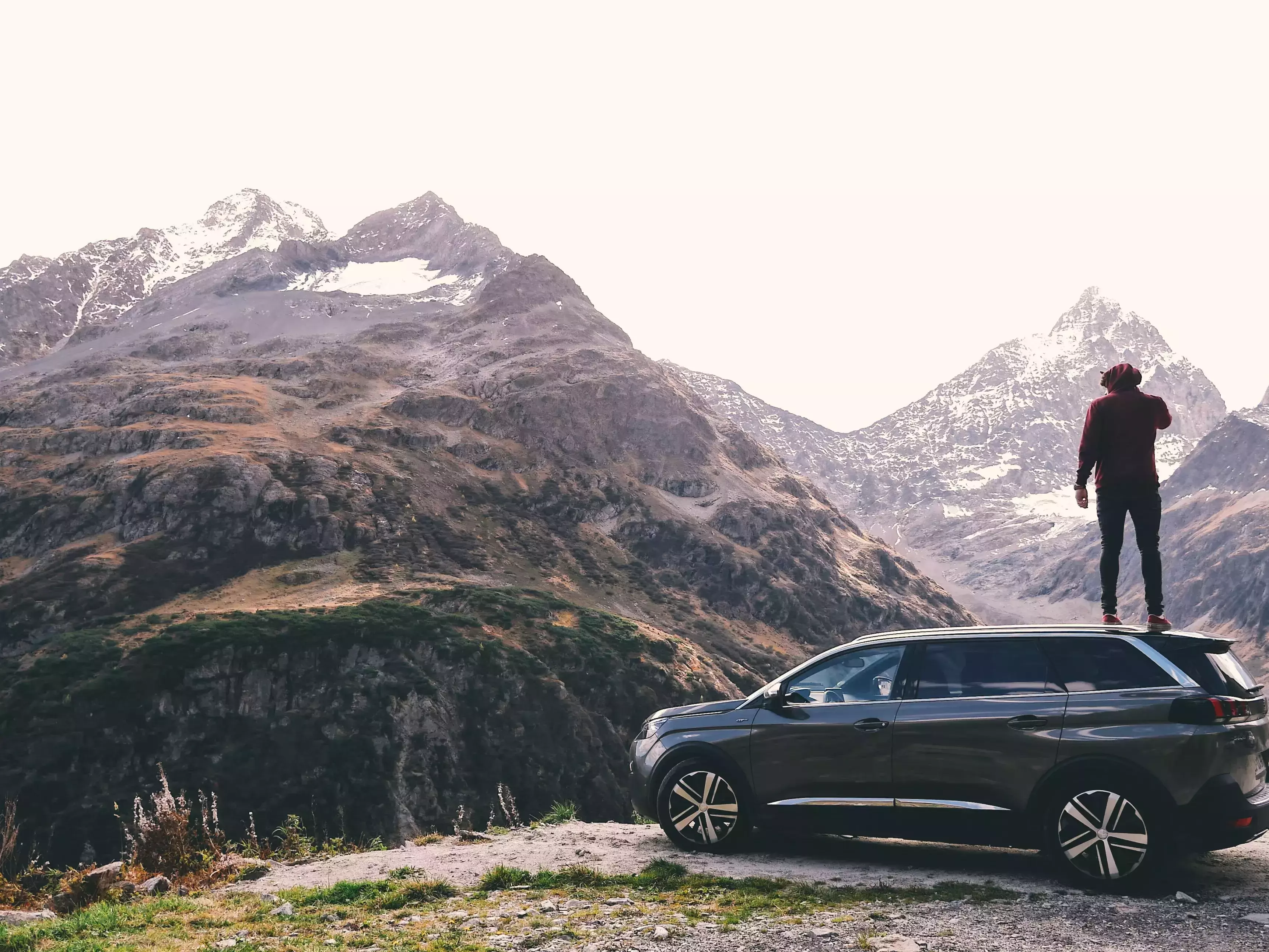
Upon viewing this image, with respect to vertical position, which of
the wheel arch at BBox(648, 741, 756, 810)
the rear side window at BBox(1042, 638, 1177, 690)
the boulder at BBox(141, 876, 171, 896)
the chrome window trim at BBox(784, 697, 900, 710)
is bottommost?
the boulder at BBox(141, 876, 171, 896)

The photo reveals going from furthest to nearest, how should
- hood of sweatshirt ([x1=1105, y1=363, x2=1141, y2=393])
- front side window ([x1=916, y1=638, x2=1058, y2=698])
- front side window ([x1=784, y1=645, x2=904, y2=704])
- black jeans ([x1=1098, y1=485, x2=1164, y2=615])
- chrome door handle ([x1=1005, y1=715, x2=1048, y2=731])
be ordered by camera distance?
hood of sweatshirt ([x1=1105, y1=363, x2=1141, y2=393]), black jeans ([x1=1098, y1=485, x2=1164, y2=615]), front side window ([x1=784, y1=645, x2=904, y2=704]), front side window ([x1=916, y1=638, x2=1058, y2=698]), chrome door handle ([x1=1005, y1=715, x2=1048, y2=731])

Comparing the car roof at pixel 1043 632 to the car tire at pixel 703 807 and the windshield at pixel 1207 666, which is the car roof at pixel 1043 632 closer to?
the windshield at pixel 1207 666

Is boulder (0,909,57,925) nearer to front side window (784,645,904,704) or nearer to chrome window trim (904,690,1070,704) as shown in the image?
front side window (784,645,904,704)

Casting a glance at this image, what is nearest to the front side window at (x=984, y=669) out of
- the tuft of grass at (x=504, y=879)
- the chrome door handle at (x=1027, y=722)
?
the chrome door handle at (x=1027, y=722)

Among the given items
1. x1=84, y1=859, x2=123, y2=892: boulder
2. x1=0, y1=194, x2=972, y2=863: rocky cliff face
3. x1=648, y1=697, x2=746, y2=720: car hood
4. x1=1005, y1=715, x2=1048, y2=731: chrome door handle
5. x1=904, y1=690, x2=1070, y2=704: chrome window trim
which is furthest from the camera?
x1=0, y1=194, x2=972, y2=863: rocky cliff face

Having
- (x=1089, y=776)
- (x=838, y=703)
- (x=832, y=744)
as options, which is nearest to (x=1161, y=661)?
(x=1089, y=776)

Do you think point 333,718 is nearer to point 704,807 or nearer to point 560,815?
point 560,815

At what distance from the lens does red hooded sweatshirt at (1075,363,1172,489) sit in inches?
428

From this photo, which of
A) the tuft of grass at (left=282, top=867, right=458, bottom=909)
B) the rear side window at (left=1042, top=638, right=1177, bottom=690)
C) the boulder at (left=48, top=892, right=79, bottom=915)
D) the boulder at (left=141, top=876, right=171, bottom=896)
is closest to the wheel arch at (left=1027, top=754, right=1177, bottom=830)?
the rear side window at (left=1042, top=638, right=1177, bottom=690)

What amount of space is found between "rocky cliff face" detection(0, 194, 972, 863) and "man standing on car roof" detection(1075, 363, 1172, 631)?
7368 cm

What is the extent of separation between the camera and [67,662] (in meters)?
86.4

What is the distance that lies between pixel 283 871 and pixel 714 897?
5787 millimetres

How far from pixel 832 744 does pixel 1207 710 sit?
3.31m

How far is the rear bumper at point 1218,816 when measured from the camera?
7.99 m
